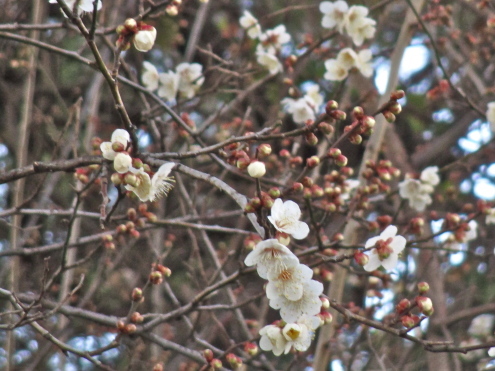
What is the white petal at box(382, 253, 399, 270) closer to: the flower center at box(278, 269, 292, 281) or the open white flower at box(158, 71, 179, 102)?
the flower center at box(278, 269, 292, 281)

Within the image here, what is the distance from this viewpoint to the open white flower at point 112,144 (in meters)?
1.77

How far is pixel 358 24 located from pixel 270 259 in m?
1.74

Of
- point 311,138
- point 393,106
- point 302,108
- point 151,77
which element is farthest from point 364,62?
point 311,138

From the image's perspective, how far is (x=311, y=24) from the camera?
487cm

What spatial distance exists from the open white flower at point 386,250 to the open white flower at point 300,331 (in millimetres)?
235

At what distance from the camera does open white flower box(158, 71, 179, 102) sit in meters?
3.09

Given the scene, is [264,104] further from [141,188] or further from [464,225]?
[141,188]

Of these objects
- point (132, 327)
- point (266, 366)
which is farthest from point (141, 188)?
point (266, 366)

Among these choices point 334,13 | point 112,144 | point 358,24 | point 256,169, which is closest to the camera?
point 256,169

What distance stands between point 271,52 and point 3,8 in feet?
4.92

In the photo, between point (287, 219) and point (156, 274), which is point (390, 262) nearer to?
point (287, 219)

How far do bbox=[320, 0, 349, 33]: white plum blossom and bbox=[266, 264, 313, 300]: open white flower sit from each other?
5.75 feet

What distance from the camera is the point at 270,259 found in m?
1.67


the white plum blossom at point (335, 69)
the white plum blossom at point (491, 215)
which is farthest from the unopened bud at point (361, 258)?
the white plum blossom at point (335, 69)
